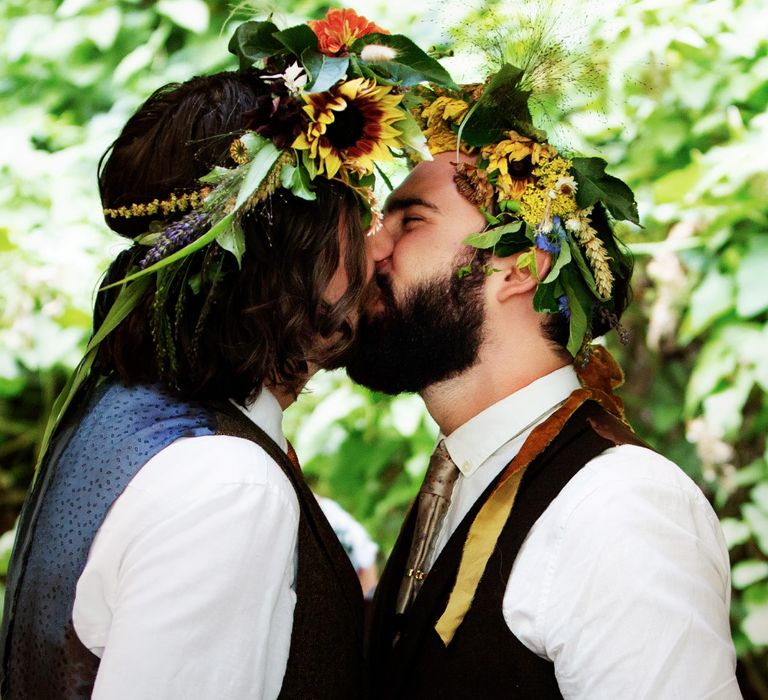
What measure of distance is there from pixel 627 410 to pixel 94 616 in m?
2.87

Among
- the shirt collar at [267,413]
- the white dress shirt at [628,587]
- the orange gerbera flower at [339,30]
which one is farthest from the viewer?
the shirt collar at [267,413]

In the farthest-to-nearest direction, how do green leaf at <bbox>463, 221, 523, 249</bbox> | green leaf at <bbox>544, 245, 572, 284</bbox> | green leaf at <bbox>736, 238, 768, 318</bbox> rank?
1. green leaf at <bbox>736, 238, 768, 318</bbox>
2. green leaf at <bbox>463, 221, 523, 249</bbox>
3. green leaf at <bbox>544, 245, 572, 284</bbox>

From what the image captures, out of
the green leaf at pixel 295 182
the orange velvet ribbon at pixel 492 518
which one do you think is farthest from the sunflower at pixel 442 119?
the orange velvet ribbon at pixel 492 518

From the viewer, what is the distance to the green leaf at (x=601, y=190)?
2117 mm

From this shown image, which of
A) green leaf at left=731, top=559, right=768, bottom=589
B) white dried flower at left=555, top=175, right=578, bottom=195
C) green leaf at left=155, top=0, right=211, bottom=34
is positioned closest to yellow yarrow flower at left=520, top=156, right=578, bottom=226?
white dried flower at left=555, top=175, right=578, bottom=195

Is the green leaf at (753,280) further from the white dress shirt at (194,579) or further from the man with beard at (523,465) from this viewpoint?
the white dress shirt at (194,579)

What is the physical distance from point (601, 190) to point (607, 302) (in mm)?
271

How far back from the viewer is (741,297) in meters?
2.90

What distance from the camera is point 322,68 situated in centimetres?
174

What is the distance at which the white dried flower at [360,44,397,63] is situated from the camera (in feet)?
5.89

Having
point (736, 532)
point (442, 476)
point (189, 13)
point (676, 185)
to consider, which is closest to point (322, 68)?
point (442, 476)

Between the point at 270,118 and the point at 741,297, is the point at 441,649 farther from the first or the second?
the point at 741,297

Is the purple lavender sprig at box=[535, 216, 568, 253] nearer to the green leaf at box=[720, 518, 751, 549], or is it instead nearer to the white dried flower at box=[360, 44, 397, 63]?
the white dried flower at box=[360, 44, 397, 63]

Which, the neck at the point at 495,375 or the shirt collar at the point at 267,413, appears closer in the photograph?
the shirt collar at the point at 267,413
